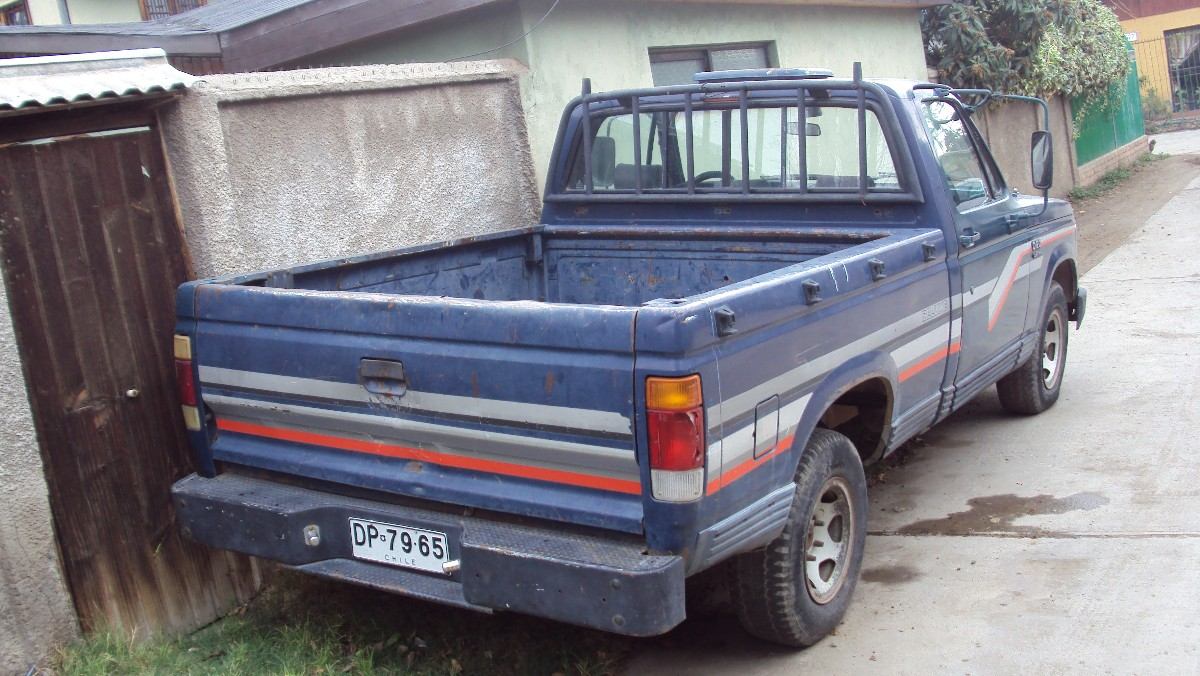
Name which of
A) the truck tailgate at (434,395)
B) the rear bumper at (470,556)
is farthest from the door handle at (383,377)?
the rear bumper at (470,556)

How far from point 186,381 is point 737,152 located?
8.75 feet

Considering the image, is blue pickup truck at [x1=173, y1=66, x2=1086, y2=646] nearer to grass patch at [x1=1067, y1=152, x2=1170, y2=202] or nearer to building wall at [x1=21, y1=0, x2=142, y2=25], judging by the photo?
building wall at [x1=21, y1=0, x2=142, y2=25]

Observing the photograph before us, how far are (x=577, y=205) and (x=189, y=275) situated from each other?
76.6 inches

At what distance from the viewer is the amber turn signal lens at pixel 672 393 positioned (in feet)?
10.6

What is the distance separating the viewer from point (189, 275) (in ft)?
15.7

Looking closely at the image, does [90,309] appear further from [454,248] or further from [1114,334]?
[1114,334]

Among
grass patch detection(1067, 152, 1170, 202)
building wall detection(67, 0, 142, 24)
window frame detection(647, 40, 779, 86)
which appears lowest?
grass patch detection(1067, 152, 1170, 202)

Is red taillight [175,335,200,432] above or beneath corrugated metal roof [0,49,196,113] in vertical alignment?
beneath

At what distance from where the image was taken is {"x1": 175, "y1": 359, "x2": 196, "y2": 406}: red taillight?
420 centimetres

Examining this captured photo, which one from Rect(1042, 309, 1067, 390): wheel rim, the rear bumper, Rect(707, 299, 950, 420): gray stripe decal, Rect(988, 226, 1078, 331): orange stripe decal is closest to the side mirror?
Rect(988, 226, 1078, 331): orange stripe decal

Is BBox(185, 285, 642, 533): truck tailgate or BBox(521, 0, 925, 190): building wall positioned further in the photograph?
BBox(521, 0, 925, 190): building wall

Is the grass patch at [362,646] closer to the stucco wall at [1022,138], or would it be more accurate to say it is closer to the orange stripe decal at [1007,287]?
the orange stripe decal at [1007,287]

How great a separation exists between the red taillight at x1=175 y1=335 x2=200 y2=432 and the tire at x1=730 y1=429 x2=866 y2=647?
79.8 inches

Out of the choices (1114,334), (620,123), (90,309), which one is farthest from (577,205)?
(1114,334)
